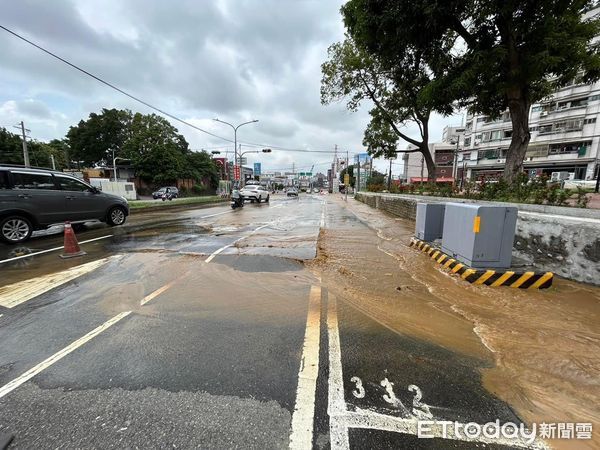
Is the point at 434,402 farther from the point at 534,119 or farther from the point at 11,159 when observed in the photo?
the point at 11,159

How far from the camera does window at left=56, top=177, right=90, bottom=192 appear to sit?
311 inches

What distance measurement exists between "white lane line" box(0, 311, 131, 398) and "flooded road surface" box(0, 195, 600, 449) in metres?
0.01

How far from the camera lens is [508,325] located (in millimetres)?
3184

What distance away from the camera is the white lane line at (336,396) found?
5.56 feet

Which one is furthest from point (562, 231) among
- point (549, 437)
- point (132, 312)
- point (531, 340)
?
point (132, 312)

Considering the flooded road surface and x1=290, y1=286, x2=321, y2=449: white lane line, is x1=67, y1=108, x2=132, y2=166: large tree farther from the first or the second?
x1=290, y1=286, x2=321, y2=449: white lane line

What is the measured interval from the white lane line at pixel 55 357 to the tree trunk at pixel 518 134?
11786 mm

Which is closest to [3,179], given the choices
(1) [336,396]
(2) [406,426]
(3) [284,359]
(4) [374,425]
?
(3) [284,359]

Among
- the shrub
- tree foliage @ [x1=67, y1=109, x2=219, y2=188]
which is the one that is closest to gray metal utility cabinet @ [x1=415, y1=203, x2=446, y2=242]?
the shrub

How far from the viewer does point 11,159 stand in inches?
1571

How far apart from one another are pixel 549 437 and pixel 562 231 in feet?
13.8

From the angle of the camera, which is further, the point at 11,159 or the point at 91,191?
the point at 11,159

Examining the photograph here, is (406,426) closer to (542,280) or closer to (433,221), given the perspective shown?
(542,280)

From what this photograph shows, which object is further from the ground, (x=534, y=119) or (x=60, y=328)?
(x=534, y=119)
